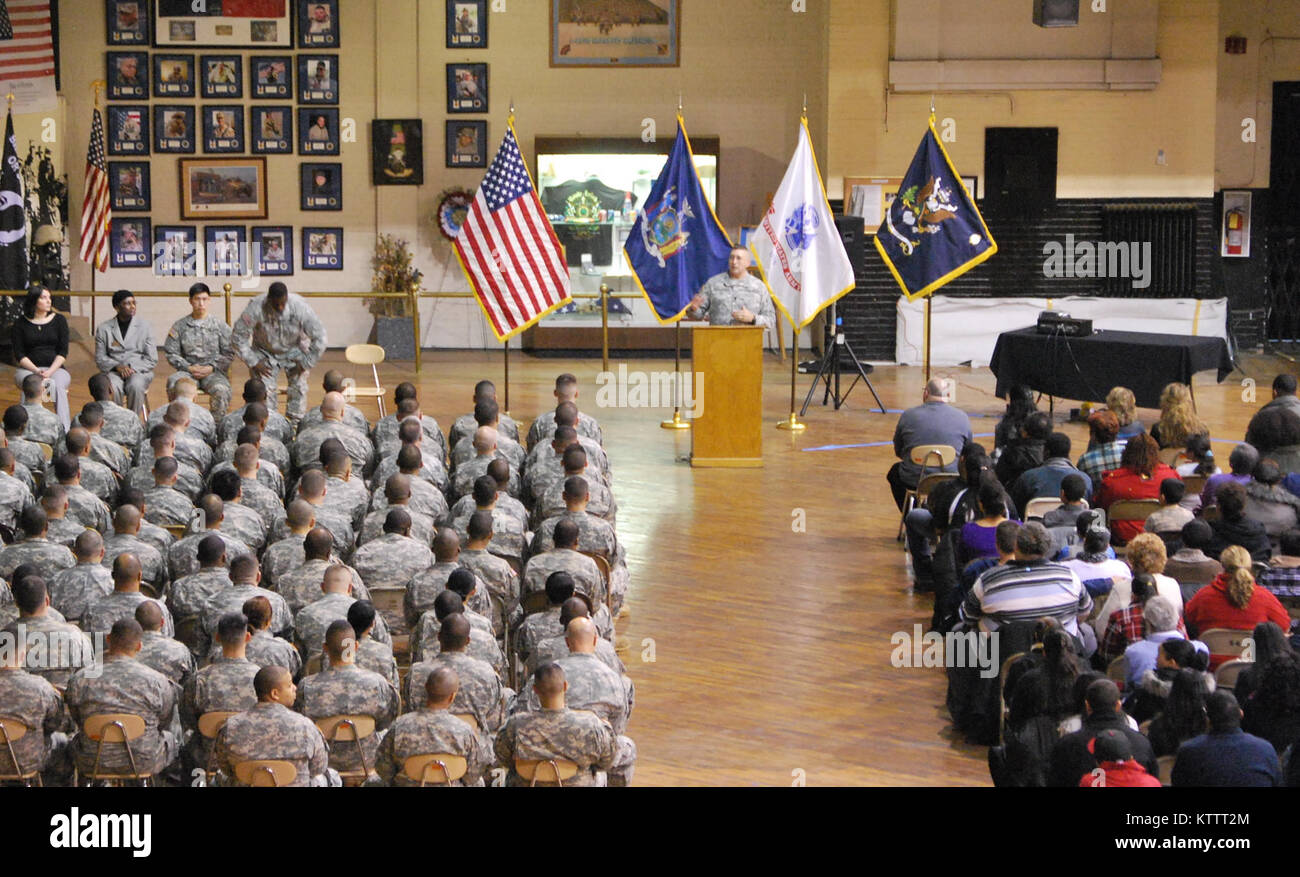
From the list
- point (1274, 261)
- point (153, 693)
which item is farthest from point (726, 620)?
point (1274, 261)

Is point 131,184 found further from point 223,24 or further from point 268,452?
point 268,452

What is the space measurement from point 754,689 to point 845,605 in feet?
5.22

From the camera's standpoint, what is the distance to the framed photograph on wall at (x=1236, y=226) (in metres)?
20.9

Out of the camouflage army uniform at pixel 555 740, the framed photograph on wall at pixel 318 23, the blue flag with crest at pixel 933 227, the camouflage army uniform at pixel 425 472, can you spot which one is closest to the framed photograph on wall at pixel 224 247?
the framed photograph on wall at pixel 318 23

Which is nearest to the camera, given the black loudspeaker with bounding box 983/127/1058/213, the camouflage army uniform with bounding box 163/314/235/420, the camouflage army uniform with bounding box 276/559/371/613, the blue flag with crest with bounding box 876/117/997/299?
the camouflage army uniform with bounding box 276/559/371/613

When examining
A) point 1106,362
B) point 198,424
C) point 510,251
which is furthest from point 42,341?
point 1106,362

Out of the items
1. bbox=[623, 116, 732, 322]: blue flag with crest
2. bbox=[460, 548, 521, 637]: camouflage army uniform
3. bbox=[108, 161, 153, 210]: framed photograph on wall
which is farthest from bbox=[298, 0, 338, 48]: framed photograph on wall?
bbox=[460, 548, 521, 637]: camouflage army uniform

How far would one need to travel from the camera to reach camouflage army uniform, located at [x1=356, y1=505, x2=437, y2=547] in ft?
28.3

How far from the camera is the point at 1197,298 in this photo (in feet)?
64.7

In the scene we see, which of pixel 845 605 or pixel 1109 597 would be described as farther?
pixel 845 605

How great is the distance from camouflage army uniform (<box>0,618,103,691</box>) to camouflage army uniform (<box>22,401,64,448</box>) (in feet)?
13.2

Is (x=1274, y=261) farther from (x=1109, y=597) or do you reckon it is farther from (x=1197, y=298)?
(x=1109, y=597)

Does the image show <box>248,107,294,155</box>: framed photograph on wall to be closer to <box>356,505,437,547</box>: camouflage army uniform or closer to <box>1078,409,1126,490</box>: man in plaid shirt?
<box>356,505,437,547</box>: camouflage army uniform

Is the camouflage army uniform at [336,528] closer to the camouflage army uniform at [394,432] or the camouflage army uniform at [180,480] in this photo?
the camouflage army uniform at [180,480]
